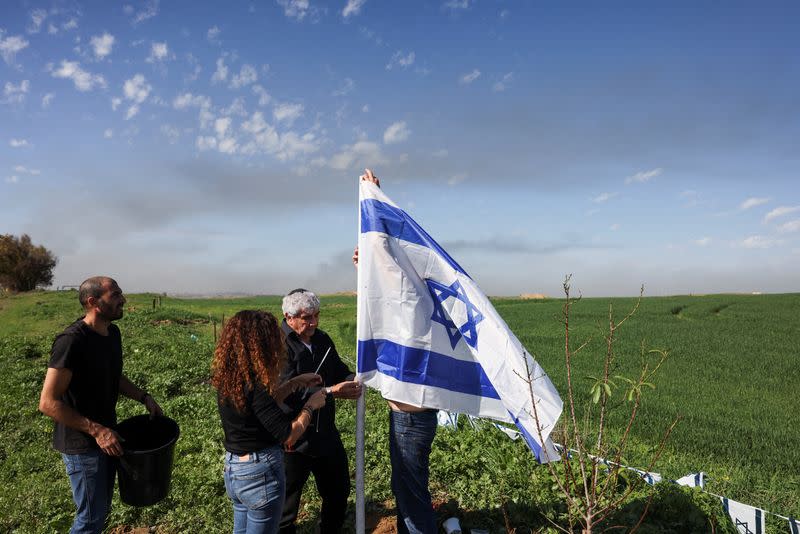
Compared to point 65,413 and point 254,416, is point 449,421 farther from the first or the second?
point 65,413

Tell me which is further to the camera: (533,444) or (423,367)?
(423,367)

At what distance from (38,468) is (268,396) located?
5.94 meters

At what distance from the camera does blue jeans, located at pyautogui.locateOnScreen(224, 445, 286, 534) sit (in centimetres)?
314

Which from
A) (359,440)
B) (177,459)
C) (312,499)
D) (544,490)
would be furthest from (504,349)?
(177,459)

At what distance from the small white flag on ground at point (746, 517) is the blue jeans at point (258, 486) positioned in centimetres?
423

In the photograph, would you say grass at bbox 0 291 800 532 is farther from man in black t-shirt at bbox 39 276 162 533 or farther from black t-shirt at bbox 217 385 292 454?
black t-shirt at bbox 217 385 292 454

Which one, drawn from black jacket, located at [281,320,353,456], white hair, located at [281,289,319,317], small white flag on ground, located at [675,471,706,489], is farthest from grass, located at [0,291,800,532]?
white hair, located at [281,289,319,317]

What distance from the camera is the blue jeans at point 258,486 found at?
3139 millimetres

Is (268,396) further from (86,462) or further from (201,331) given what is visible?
(201,331)

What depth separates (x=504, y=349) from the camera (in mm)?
3945

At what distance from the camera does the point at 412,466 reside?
368 centimetres

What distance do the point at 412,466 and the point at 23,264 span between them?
82622 millimetres

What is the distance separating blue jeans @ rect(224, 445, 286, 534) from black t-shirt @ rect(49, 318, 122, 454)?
1.19 m

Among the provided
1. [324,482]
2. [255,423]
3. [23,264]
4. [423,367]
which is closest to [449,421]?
[324,482]
